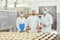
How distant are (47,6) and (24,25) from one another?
3.18ft

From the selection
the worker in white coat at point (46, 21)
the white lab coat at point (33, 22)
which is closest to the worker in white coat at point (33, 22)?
the white lab coat at point (33, 22)

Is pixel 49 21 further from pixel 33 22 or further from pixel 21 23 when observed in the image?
pixel 21 23

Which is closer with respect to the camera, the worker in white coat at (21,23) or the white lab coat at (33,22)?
the worker in white coat at (21,23)

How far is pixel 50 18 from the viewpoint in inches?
149

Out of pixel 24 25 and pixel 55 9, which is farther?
pixel 55 9

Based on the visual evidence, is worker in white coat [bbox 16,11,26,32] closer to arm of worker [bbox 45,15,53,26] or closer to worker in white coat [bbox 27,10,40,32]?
worker in white coat [bbox 27,10,40,32]

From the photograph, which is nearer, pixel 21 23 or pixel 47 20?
pixel 21 23

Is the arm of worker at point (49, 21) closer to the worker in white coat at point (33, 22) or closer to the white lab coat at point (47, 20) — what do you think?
the white lab coat at point (47, 20)

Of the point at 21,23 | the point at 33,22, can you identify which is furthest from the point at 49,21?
the point at 21,23

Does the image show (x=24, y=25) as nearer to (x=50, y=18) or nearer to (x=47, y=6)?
(x=50, y=18)

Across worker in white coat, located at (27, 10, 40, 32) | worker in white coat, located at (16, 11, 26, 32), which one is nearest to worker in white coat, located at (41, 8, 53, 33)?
worker in white coat, located at (27, 10, 40, 32)

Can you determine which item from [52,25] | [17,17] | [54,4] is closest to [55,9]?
[54,4]

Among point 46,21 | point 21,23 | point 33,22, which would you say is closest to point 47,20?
point 46,21

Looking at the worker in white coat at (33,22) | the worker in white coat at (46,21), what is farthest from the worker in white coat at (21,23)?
the worker in white coat at (46,21)
